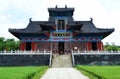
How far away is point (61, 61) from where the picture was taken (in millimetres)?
44219

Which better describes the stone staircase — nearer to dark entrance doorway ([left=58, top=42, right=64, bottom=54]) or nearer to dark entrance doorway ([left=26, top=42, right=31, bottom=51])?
dark entrance doorway ([left=58, top=42, right=64, bottom=54])

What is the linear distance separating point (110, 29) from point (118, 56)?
7224 mm

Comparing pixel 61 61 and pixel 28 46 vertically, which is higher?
pixel 28 46

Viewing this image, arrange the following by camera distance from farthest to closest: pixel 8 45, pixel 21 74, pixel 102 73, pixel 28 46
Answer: pixel 8 45
pixel 28 46
pixel 102 73
pixel 21 74

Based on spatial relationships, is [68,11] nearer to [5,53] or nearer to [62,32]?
[62,32]

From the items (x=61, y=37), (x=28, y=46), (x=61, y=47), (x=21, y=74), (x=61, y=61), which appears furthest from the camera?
(x=61, y=47)

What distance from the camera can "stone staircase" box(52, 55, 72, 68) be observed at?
4221 centimetres

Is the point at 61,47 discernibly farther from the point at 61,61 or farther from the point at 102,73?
the point at 102,73

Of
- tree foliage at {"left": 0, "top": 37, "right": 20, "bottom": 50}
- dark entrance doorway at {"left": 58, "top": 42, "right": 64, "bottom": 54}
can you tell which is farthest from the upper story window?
tree foliage at {"left": 0, "top": 37, "right": 20, "bottom": 50}

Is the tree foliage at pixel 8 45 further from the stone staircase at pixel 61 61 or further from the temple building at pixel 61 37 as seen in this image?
the stone staircase at pixel 61 61

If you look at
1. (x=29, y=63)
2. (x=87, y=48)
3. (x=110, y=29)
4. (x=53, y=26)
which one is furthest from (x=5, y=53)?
(x=110, y=29)

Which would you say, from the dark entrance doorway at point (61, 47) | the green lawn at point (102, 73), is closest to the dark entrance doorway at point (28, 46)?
the dark entrance doorway at point (61, 47)

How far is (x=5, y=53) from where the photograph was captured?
45219 millimetres

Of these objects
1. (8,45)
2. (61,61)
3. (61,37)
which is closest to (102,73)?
(61,61)
